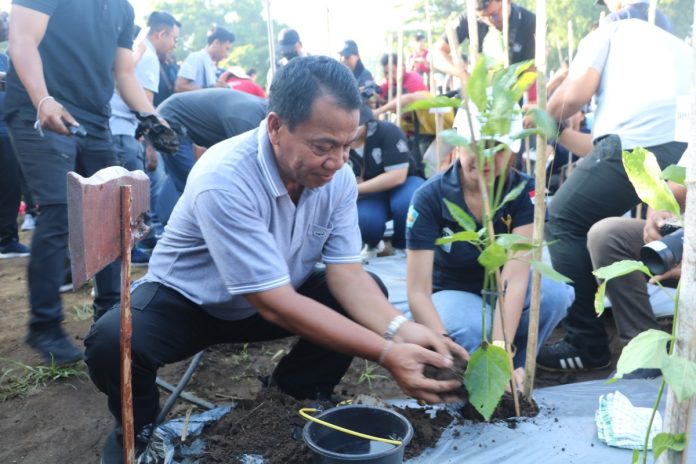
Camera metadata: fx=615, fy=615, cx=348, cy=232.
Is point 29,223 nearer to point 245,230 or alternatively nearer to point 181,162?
point 181,162

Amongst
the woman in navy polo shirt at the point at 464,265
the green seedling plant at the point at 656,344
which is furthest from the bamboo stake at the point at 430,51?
the green seedling plant at the point at 656,344

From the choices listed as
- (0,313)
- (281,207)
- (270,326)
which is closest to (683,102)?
(281,207)

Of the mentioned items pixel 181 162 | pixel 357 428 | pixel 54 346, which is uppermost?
pixel 181 162

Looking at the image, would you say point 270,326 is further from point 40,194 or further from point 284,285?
point 40,194

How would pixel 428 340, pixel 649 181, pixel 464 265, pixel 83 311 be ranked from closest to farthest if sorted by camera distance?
pixel 649 181
pixel 428 340
pixel 464 265
pixel 83 311

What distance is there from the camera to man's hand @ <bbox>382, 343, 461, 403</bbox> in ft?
4.79

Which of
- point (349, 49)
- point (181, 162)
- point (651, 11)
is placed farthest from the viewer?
point (349, 49)

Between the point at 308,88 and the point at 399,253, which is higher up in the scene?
the point at 308,88

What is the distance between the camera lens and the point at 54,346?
7.55ft

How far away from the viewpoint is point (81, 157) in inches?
98.2

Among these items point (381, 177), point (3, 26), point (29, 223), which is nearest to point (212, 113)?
point (381, 177)

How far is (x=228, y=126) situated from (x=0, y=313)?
1516 millimetres

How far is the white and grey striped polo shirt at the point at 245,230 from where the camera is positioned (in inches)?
59.7

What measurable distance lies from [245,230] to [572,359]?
1.53 meters
